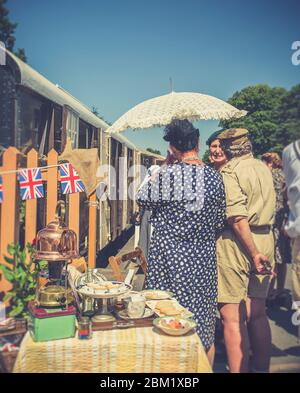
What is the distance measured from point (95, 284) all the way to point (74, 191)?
39.6 inches

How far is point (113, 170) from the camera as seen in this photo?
784 centimetres

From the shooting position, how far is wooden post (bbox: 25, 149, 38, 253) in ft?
9.75

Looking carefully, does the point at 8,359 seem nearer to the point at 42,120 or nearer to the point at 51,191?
the point at 51,191

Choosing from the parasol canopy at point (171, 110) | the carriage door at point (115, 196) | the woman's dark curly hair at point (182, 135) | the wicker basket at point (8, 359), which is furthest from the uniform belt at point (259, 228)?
the carriage door at point (115, 196)

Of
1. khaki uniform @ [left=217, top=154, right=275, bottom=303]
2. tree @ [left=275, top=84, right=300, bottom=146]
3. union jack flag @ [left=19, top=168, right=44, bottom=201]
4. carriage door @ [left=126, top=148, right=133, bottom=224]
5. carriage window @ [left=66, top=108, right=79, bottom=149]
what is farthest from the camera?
carriage door @ [left=126, top=148, right=133, bottom=224]

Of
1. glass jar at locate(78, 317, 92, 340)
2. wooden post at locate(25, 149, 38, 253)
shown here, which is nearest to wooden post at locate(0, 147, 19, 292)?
wooden post at locate(25, 149, 38, 253)

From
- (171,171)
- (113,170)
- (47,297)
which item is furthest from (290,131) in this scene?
(113,170)

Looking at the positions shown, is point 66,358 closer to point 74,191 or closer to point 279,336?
point 74,191

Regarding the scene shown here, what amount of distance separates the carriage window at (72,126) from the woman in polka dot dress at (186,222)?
71.4 inches

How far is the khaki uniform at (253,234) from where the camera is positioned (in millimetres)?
2969

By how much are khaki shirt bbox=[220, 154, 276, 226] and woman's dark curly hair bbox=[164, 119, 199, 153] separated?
0.40 metres

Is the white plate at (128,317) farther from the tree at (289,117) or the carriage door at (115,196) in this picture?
the carriage door at (115,196)

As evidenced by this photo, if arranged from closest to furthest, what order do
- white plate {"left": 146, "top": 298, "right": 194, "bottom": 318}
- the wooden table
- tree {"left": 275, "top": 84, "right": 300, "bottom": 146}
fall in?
the wooden table → white plate {"left": 146, "top": 298, "right": 194, "bottom": 318} → tree {"left": 275, "top": 84, "right": 300, "bottom": 146}

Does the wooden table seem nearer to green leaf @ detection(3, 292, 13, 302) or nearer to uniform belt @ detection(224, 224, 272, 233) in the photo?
green leaf @ detection(3, 292, 13, 302)
